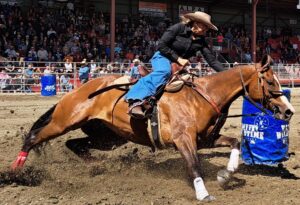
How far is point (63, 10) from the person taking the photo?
1073 inches

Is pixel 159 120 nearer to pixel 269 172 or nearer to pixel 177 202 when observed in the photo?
pixel 177 202

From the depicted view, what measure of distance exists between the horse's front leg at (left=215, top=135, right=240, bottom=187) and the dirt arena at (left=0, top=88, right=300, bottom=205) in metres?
0.16

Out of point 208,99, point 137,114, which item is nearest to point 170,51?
point 208,99

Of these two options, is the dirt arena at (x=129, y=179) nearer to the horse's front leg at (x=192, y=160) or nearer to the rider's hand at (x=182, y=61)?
the horse's front leg at (x=192, y=160)

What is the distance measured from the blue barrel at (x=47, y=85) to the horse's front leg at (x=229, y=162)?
13.8 metres

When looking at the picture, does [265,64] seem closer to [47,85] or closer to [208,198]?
[208,198]

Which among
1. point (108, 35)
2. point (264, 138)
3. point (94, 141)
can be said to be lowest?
point (94, 141)

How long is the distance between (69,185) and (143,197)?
1.14m

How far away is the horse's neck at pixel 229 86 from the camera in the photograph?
5.79 m

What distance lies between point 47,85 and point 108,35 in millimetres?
9773

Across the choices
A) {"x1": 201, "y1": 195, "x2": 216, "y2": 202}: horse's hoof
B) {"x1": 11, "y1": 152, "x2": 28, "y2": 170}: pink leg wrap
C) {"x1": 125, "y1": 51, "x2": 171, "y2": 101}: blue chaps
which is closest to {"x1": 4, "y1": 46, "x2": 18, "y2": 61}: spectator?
{"x1": 11, "y1": 152, "x2": 28, "y2": 170}: pink leg wrap

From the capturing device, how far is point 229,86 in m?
5.84

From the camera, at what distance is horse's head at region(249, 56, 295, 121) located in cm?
563

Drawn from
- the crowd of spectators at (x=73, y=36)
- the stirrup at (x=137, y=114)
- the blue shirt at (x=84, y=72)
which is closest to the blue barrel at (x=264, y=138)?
the stirrup at (x=137, y=114)
